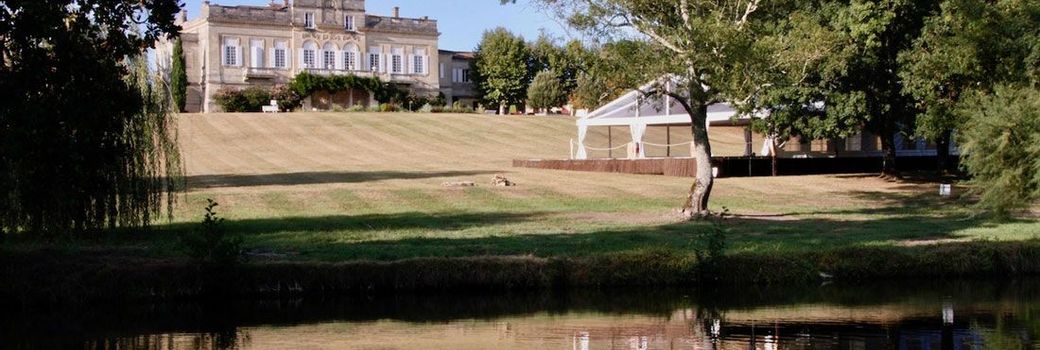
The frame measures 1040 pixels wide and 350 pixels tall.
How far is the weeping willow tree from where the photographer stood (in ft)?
54.9

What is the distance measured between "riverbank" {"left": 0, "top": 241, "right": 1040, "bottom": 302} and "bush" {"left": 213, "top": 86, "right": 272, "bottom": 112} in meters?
62.0

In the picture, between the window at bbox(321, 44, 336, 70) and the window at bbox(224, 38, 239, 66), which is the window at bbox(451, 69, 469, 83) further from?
the window at bbox(224, 38, 239, 66)

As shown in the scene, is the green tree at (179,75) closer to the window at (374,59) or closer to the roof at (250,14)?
the roof at (250,14)

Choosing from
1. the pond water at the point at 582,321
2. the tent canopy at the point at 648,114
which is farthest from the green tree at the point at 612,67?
the tent canopy at the point at 648,114

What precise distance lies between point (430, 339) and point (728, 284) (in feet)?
19.6

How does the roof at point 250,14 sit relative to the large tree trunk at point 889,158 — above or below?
above

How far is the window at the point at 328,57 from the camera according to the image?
292ft

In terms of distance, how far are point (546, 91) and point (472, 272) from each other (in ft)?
228

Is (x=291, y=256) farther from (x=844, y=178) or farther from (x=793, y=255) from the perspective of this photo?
(x=844, y=178)

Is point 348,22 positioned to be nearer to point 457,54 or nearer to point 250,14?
point 250,14

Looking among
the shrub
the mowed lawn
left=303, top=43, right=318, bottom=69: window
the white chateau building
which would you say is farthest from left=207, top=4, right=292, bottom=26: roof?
the mowed lawn

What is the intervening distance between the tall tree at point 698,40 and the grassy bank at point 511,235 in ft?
8.61

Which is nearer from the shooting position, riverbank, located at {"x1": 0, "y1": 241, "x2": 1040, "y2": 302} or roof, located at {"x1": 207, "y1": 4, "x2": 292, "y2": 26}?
riverbank, located at {"x1": 0, "y1": 241, "x2": 1040, "y2": 302}

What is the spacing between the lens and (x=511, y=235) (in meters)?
22.3
